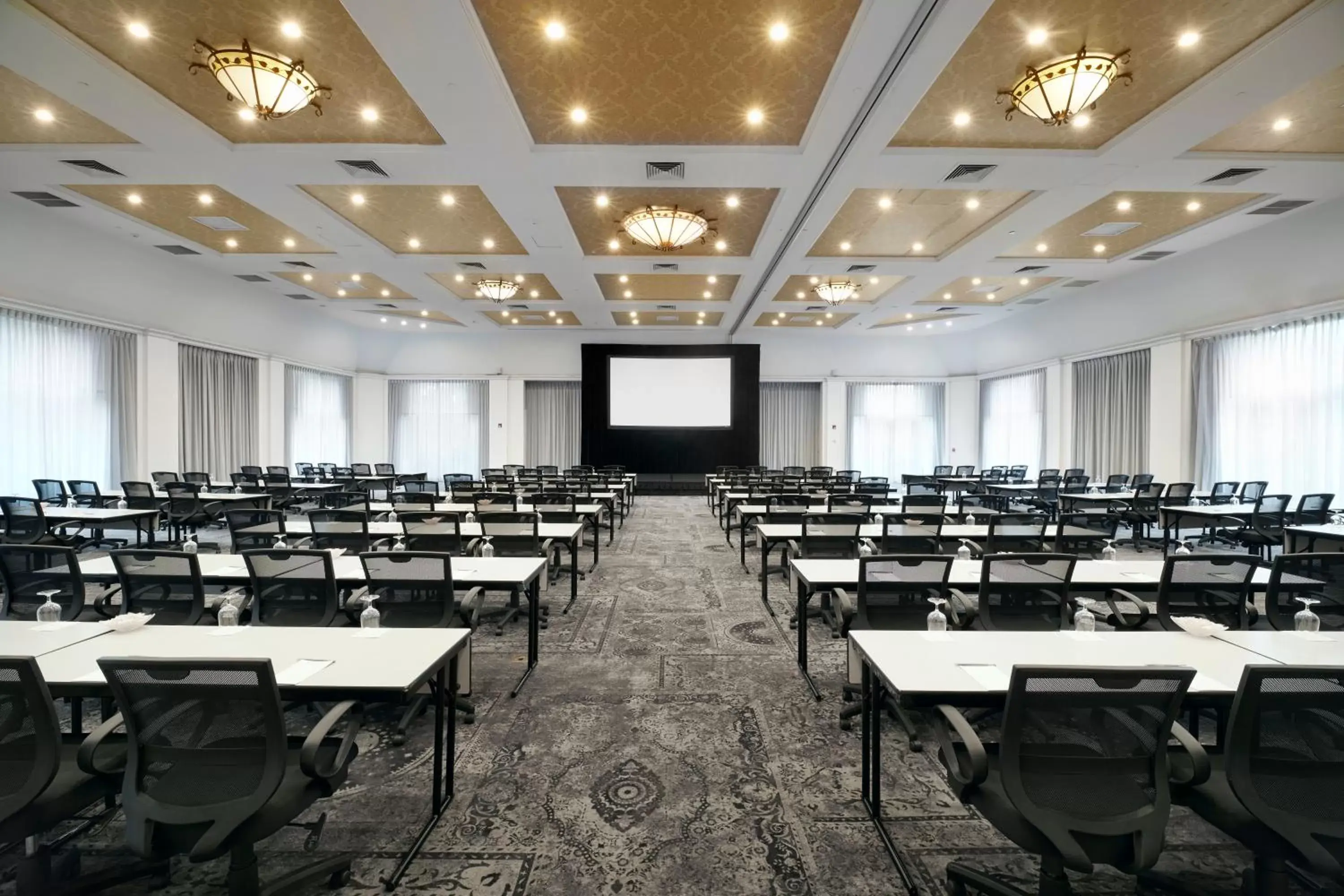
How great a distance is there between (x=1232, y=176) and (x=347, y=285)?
50.2 ft

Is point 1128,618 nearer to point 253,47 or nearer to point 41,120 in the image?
point 253,47

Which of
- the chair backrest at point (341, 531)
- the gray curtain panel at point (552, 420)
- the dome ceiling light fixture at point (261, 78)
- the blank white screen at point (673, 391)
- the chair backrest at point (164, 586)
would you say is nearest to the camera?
the chair backrest at point (164, 586)

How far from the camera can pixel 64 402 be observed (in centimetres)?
896

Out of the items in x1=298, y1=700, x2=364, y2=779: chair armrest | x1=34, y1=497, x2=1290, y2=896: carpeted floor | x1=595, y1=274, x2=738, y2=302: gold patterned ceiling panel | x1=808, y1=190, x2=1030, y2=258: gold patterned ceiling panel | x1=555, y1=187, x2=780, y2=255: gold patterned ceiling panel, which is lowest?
x1=34, y1=497, x2=1290, y2=896: carpeted floor

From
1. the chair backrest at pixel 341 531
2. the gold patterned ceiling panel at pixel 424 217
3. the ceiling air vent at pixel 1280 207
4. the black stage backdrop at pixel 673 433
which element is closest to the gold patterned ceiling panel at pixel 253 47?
the gold patterned ceiling panel at pixel 424 217

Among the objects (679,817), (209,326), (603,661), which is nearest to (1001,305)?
(603,661)

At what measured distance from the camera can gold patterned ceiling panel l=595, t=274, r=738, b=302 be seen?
39.3 feet

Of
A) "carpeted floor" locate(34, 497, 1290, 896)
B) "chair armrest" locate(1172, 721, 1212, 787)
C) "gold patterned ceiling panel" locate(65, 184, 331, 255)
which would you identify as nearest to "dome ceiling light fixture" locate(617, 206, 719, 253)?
"gold patterned ceiling panel" locate(65, 184, 331, 255)

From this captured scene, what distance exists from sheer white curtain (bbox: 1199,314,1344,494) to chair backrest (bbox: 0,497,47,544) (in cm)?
1621

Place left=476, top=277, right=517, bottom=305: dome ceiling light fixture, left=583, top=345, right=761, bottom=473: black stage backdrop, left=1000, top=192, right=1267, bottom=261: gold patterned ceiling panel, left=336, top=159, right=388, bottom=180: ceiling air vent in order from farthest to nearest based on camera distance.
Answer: left=583, top=345, right=761, bottom=473: black stage backdrop, left=476, top=277, right=517, bottom=305: dome ceiling light fixture, left=1000, top=192, right=1267, bottom=261: gold patterned ceiling panel, left=336, top=159, right=388, bottom=180: ceiling air vent

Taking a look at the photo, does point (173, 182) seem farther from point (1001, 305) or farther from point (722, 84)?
point (1001, 305)

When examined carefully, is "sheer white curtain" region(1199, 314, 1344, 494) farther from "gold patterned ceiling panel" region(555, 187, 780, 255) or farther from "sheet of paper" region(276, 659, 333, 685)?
"sheet of paper" region(276, 659, 333, 685)

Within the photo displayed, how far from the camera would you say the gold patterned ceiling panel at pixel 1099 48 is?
169 inches

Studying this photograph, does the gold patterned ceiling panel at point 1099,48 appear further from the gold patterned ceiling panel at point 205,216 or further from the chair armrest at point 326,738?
the gold patterned ceiling panel at point 205,216
